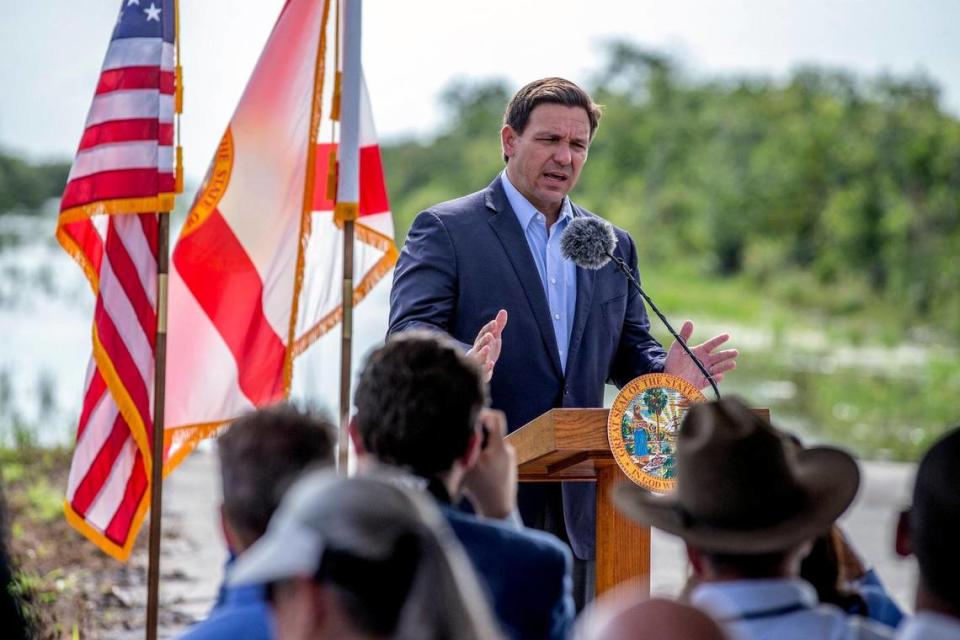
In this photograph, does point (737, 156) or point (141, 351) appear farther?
point (737, 156)

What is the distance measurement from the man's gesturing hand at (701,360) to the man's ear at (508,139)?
0.74 metres

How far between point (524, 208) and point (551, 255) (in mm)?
146

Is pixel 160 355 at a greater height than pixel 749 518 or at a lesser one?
lesser

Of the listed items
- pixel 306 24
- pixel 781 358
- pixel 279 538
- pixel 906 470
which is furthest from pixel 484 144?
pixel 279 538

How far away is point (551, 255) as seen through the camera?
3.78 m

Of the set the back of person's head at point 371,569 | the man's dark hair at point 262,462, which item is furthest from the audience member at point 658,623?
the man's dark hair at point 262,462

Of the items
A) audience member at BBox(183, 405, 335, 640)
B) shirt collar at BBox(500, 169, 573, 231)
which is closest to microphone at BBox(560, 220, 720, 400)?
shirt collar at BBox(500, 169, 573, 231)

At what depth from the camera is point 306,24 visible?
13.9ft

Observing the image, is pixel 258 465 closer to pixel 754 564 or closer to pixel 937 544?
pixel 754 564

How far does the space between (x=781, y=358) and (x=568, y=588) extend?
21.0 meters

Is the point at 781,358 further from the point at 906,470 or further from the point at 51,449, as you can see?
the point at 51,449

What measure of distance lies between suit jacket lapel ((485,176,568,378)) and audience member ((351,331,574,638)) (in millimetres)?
1439

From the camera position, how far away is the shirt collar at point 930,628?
186 centimetres

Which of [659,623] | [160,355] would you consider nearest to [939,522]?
[659,623]
